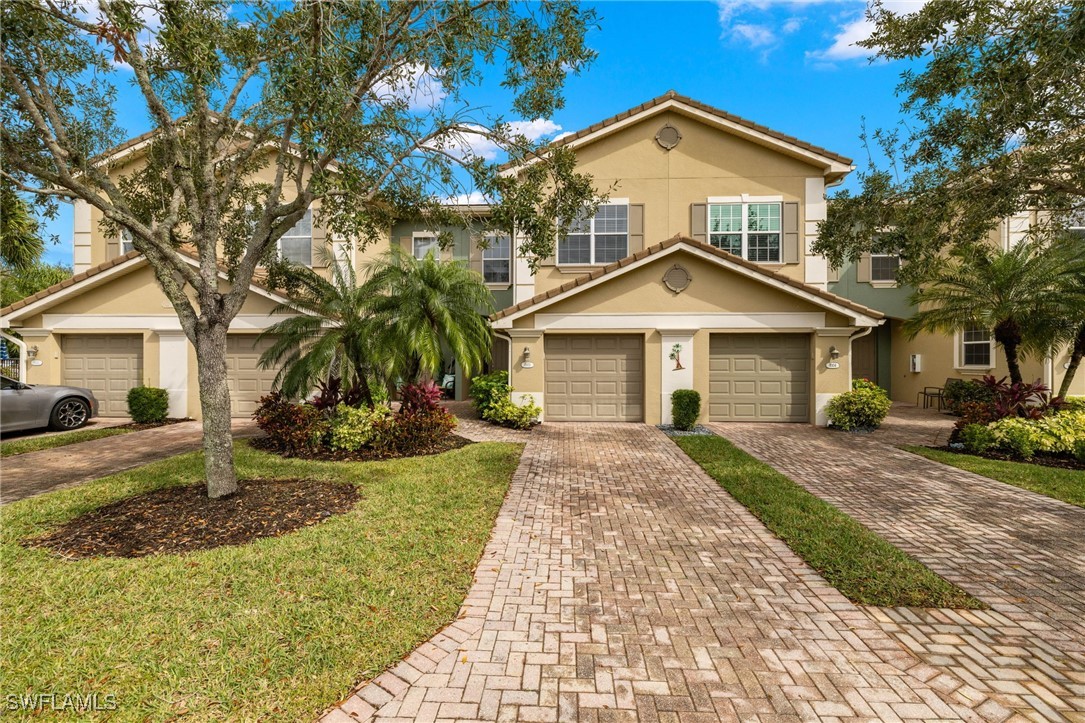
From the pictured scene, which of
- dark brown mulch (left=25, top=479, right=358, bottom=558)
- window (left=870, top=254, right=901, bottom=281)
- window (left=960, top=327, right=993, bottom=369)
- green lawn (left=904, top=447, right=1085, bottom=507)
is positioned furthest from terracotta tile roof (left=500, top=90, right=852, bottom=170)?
dark brown mulch (left=25, top=479, right=358, bottom=558)

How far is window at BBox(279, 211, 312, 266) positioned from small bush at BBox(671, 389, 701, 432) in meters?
12.1

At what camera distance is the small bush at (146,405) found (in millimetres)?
12445

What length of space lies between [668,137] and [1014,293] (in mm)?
9587

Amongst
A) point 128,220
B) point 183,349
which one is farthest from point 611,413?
point 183,349

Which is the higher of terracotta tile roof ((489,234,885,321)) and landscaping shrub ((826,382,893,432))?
terracotta tile roof ((489,234,885,321))

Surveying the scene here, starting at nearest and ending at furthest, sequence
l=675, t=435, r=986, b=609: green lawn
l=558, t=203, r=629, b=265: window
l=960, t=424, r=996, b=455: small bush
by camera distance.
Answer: l=675, t=435, r=986, b=609: green lawn < l=960, t=424, r=996, b=455: small bush < l=558, t=203, r=629, b=265: window

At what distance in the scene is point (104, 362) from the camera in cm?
1344

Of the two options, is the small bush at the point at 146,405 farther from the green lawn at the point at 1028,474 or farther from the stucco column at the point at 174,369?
the green lawn at the point at 1028,474

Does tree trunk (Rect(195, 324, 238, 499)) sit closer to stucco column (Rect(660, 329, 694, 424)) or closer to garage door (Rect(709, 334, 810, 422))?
stucco column (Rect(660, 329, 694, 424))

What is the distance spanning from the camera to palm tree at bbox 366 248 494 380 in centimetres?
1022

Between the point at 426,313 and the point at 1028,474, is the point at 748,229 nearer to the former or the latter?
the point at 1028,474

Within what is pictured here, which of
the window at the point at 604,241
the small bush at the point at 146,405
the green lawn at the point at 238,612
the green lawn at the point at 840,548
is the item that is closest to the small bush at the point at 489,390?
the window at the point at 604,241

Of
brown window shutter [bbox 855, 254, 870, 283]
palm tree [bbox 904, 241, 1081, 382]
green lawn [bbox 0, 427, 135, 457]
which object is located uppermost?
brown window shutter [bbox 855, 254, 870, 283]

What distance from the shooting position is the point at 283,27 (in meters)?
5.19
